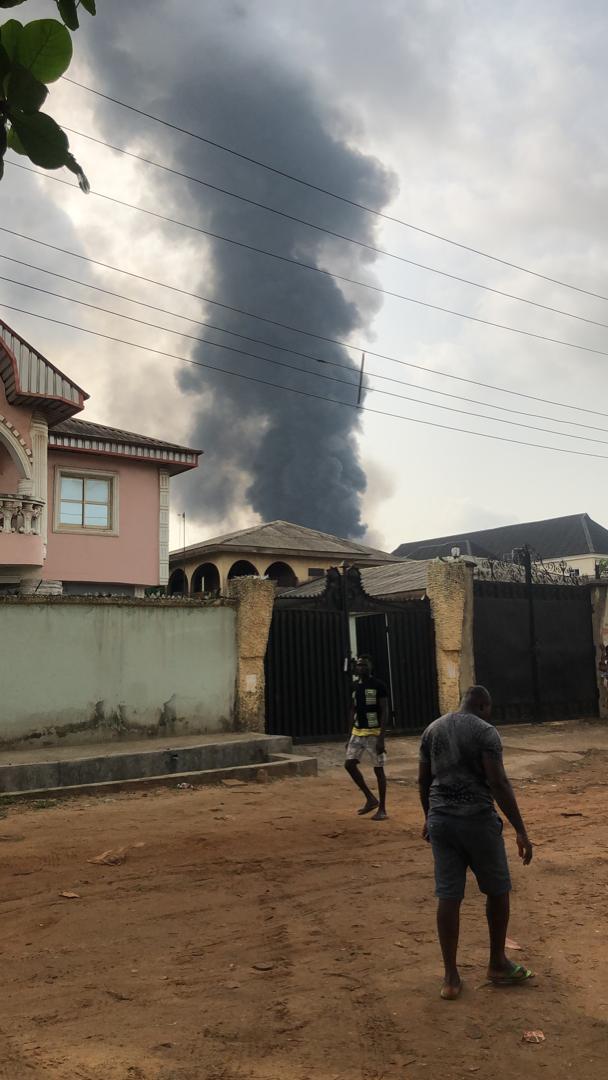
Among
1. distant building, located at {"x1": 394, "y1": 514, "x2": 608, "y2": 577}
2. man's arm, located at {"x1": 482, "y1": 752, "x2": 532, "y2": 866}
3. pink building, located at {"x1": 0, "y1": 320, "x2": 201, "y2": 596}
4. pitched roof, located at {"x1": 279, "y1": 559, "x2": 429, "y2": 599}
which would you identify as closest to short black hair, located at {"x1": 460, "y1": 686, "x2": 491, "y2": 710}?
man's arm, located at {"x1": 482, "y1": 752, "x2": 532, "y2": 866}

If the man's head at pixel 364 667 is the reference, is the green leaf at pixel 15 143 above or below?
above

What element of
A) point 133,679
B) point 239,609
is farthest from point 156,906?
point 239,609

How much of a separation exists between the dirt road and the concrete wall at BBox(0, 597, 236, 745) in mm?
3319

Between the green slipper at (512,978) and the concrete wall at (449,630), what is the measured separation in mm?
10682

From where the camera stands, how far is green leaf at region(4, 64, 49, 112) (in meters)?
1.83

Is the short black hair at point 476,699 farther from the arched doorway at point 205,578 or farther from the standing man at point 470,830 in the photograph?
the arched doorway at point 205,578

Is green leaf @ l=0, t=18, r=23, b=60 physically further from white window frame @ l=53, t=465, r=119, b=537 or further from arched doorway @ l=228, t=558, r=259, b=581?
arched doorway @ l=228, t=558, r=259, b=581

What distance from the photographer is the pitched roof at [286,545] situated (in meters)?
27.0

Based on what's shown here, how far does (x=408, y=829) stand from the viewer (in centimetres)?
794

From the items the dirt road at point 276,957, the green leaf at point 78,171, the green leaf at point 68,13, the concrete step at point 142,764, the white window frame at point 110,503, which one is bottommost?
the dirt road at point 276,957

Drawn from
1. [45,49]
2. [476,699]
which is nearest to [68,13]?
[45,49]

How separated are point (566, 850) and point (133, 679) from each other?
676 cm

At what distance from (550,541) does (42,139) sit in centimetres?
6102

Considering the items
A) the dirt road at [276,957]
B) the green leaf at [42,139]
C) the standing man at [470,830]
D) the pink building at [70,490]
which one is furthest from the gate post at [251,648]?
the green leaf at [42,139]
